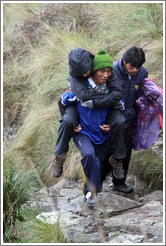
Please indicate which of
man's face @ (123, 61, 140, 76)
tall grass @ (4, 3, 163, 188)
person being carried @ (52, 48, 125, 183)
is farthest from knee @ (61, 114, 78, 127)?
tall grass @ (4, 3, 163, 188)

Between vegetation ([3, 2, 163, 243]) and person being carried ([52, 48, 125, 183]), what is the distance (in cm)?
96

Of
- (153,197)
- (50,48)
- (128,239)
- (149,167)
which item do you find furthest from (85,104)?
(50,48)

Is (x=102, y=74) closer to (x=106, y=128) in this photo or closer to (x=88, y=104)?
(x=88, y=104)

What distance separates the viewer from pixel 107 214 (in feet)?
14.3

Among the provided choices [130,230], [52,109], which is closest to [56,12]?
[52,109]

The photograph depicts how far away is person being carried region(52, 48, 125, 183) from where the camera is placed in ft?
12.6

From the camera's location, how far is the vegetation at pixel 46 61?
5667 mm

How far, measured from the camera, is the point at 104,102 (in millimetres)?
3979

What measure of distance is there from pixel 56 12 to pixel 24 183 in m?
6.56

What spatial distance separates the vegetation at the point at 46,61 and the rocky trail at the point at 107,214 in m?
0.30

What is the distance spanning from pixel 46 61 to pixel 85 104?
443 centimetres

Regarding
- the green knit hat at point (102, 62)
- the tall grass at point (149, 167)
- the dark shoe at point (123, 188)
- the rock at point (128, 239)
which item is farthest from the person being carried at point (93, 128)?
the tall grass at point (149, 167)

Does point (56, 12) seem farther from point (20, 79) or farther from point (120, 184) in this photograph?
point (120, 184)

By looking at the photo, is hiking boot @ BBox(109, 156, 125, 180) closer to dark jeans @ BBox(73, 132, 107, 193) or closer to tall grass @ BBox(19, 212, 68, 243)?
dark jeans @ BBox(73, 132, 107, 193)
